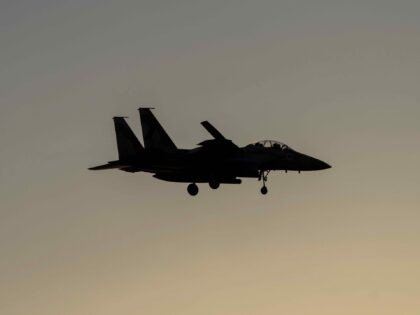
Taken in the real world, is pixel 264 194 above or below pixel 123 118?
below

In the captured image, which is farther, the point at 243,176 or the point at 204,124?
the point at 243,176

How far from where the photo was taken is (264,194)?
8769cm

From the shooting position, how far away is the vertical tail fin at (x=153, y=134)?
292ft

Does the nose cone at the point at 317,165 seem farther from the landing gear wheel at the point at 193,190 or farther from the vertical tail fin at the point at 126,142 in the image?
the vertical tail fin at the point at 126,142

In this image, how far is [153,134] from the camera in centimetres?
8956

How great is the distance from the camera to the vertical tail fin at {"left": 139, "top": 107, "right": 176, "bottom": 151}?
8912 centimetres

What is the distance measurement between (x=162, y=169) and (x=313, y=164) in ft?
38.3

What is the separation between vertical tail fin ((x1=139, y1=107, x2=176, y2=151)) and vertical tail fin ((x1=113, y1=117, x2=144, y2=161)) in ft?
2.74

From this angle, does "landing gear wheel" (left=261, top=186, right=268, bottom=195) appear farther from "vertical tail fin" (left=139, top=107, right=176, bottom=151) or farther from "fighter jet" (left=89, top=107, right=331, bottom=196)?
"vertical tail fin" (left=139, top=107, right=176, bottom=151)

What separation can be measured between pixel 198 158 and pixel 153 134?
4912mm

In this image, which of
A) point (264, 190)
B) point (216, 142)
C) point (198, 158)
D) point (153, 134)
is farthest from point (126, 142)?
point (264, 190)

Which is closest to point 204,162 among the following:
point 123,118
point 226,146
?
point 226,146

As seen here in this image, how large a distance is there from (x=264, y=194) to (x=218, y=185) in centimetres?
317

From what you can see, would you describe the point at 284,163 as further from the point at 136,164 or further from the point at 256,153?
the point at 136,164
